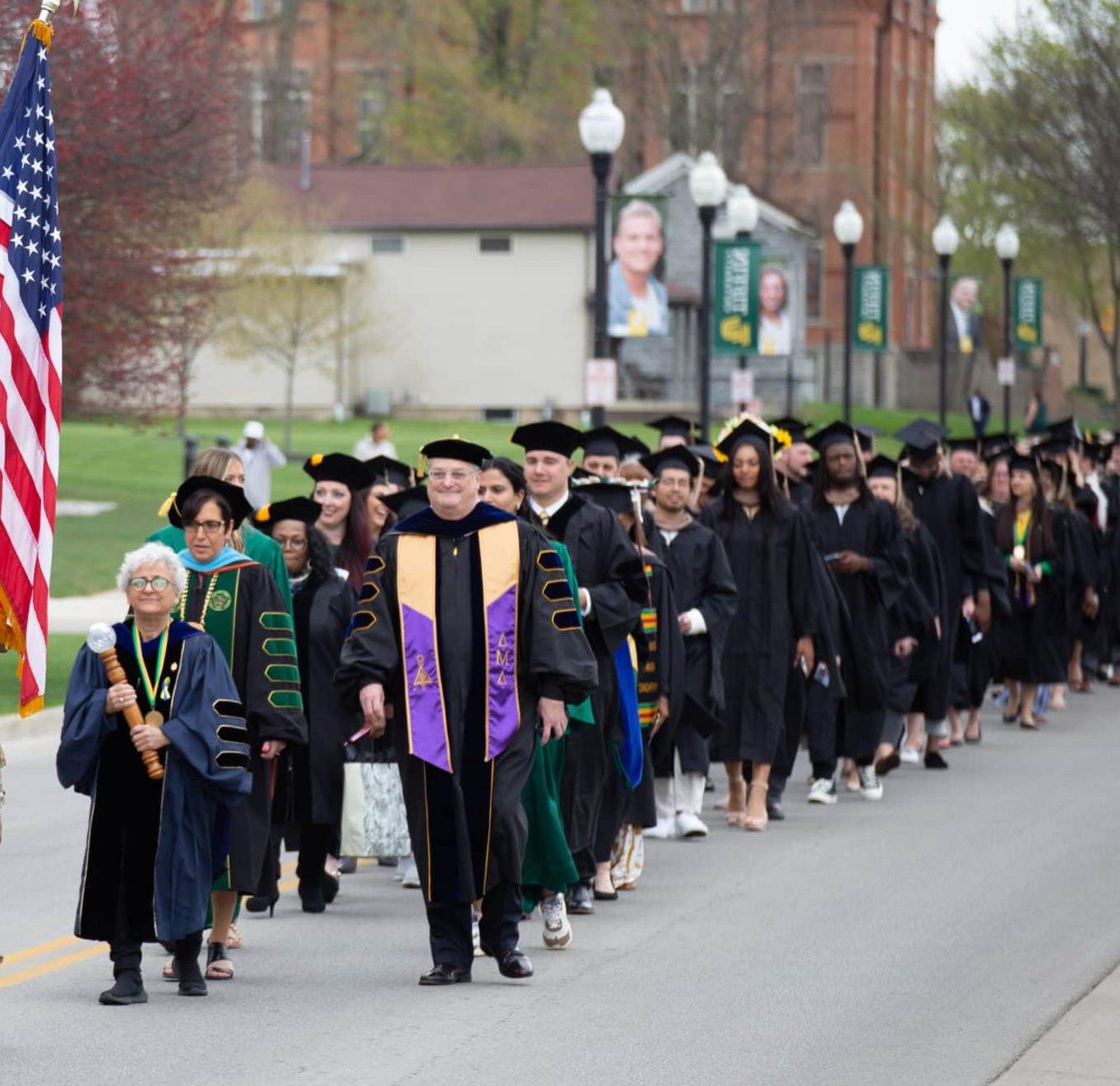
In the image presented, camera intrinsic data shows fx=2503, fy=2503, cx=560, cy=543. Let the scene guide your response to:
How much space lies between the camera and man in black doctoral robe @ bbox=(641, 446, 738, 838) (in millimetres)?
12969

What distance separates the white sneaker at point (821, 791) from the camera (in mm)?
14836

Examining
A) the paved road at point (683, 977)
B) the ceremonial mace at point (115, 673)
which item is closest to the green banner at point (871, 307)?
the paved road at point (683, 977)

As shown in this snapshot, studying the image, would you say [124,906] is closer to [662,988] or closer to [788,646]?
[662,988]

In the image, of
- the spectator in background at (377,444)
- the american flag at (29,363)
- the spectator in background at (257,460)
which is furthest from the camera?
the spectator in background at (377,444)

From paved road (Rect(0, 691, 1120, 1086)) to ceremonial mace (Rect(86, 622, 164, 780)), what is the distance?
2.83 feet

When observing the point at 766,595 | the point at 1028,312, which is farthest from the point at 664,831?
the point at 1028,312

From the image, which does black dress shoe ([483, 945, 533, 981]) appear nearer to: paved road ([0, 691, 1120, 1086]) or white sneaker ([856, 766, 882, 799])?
paved road ([0, 691, 1120, 1086])

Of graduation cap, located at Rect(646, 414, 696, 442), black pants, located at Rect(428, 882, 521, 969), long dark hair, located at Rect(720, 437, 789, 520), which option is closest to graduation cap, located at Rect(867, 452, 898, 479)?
long dark hair, located at Rect(720, 437, 789, 520)

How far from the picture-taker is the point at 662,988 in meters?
9.27

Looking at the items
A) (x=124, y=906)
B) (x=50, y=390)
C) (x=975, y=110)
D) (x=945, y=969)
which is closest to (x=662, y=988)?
(x=945, y=969)

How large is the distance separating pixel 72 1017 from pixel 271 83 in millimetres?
71818

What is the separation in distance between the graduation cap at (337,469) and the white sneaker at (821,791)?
4210 millimetres

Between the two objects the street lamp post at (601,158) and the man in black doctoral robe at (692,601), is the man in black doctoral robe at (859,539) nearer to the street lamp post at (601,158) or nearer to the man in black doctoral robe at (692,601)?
the man in black doctoral robe at (692,601)

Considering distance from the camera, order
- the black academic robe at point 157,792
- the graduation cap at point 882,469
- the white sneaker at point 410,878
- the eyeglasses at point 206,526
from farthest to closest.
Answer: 1. the graduation cap at point 882,469
2. the white sneaker at point 410,878
3. the eyeglasses at point 206,526
4. the black academic robe at point 157,792
